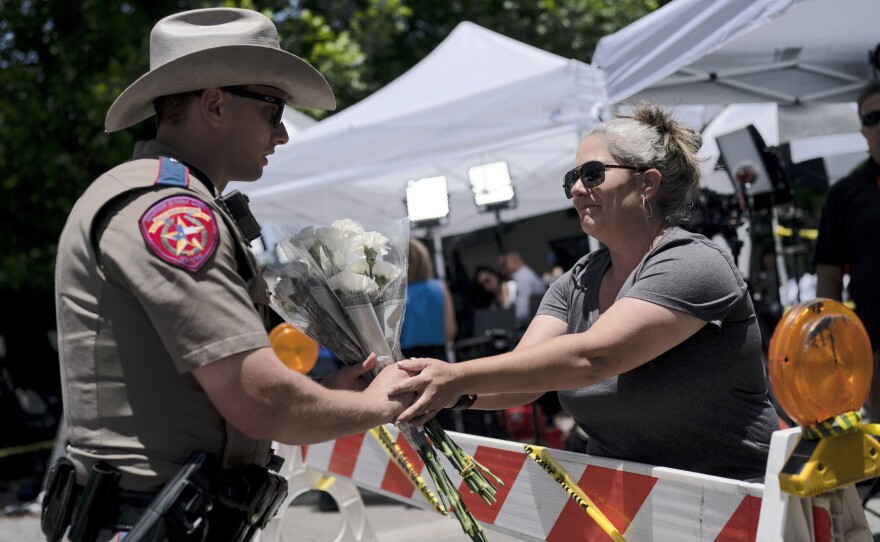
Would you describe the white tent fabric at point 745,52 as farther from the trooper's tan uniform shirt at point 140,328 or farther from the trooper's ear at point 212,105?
the trooper's tan uniform shirt at point 140,328

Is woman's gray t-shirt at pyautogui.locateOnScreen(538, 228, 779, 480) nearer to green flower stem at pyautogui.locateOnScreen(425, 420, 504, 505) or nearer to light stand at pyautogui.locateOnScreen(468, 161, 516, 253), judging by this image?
green flower stem at pyautogui.locateOnScreen(425, 420, 504, 505)

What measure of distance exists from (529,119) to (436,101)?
0.90m

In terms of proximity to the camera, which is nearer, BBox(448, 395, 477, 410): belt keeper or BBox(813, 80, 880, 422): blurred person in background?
BBox(448, 395, 477, 410): belt keeper

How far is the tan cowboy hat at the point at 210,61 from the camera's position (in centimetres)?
207

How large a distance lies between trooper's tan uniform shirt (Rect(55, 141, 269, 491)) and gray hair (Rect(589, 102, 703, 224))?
1120 millimetres

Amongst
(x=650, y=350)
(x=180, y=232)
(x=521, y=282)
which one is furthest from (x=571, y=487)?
(x=521, y=282)

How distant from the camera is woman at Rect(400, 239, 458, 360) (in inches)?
277

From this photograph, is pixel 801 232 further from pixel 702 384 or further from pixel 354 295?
pixel 354 295

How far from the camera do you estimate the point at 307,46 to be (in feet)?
34.1

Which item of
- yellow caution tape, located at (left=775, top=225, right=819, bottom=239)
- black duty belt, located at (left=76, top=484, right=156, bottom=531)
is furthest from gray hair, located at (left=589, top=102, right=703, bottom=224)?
yellow caution tape, located at (left=775, top=225, right=819, bottom=239)

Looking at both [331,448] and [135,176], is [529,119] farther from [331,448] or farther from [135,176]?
[135,176]

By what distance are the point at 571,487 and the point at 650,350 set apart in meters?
0.46

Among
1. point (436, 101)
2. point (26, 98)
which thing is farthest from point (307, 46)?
point (436, 101)

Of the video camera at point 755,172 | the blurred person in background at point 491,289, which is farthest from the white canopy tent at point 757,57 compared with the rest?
the blurred person in background at point 491,289
